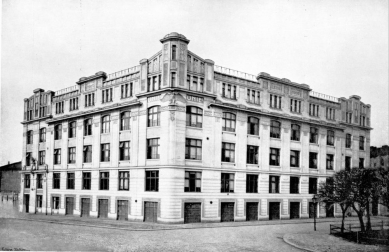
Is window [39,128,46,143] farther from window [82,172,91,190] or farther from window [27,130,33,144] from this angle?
window [82,172,91,190]

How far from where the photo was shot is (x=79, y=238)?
27875 millimetres

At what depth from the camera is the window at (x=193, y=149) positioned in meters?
38.8

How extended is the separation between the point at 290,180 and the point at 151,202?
18552 millimetres

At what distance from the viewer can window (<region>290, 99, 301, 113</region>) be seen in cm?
4825

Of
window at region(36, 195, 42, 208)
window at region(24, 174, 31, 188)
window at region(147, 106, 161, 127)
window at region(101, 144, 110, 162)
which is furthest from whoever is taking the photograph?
window at region(24, 174, 31, 188)

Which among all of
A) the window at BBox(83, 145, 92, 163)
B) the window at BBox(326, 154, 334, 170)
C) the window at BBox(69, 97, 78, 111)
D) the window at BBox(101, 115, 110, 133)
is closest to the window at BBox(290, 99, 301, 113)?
the window at BBox(326, 154, 334, 170)

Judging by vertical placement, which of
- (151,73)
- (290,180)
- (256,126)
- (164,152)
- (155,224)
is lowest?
(155,224)

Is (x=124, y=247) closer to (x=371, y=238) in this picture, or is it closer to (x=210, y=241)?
(x=210, y=241)

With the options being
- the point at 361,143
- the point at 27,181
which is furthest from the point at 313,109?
the point at 27,181

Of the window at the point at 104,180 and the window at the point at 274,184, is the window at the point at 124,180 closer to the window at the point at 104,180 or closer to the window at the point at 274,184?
the window at the point at 104,180

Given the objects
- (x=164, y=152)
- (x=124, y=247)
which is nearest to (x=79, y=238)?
(x=124, y=247)

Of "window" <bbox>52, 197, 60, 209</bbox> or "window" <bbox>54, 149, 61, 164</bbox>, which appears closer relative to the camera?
"window" <bbox>52, 197, 60, 209</bbox>

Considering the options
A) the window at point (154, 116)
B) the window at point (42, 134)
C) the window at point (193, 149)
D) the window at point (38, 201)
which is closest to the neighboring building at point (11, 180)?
the window at point (42, 134)

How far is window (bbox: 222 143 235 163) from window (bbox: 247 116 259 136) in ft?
10.3
